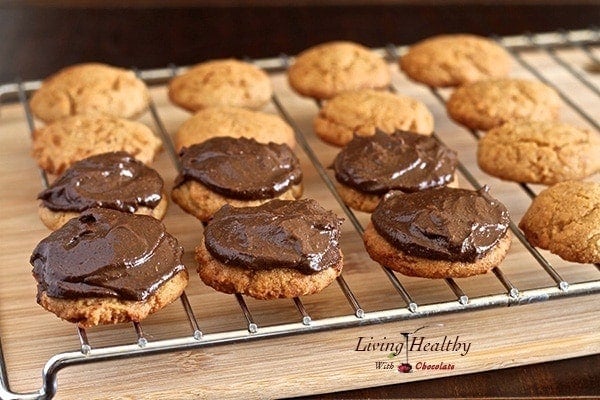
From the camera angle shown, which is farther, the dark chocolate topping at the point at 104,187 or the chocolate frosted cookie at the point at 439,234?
the dark chocolate topping at the point at 104,187

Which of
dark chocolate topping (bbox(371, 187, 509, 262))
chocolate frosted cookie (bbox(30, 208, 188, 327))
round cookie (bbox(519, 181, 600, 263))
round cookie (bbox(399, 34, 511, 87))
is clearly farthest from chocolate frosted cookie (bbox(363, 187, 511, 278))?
round cookie (bbox(399, 34, 511, 87))

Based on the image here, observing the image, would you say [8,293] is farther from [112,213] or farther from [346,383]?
[346,383]

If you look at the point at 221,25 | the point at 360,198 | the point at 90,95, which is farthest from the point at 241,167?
the point at 221,25

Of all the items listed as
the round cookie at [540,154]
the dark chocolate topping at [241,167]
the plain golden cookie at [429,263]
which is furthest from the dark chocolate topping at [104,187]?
the round cookie at [540,154]

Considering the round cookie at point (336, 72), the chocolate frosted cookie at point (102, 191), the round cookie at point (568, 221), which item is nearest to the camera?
Result: the round cookie at point (568, 221)

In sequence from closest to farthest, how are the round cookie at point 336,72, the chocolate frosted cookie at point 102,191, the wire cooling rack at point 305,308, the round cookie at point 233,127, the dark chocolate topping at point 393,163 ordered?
the wire cooling rack at point 305,308
the chocolate frosted cookie at point 102,191
the dark chocolate topping at point 393,163
the round cookie at point 233,127
the round cookie at point 336,72

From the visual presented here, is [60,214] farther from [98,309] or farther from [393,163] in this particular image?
[393,163]

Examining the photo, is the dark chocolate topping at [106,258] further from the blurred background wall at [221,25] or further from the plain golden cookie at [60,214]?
the blurred background wall at [221,25]
